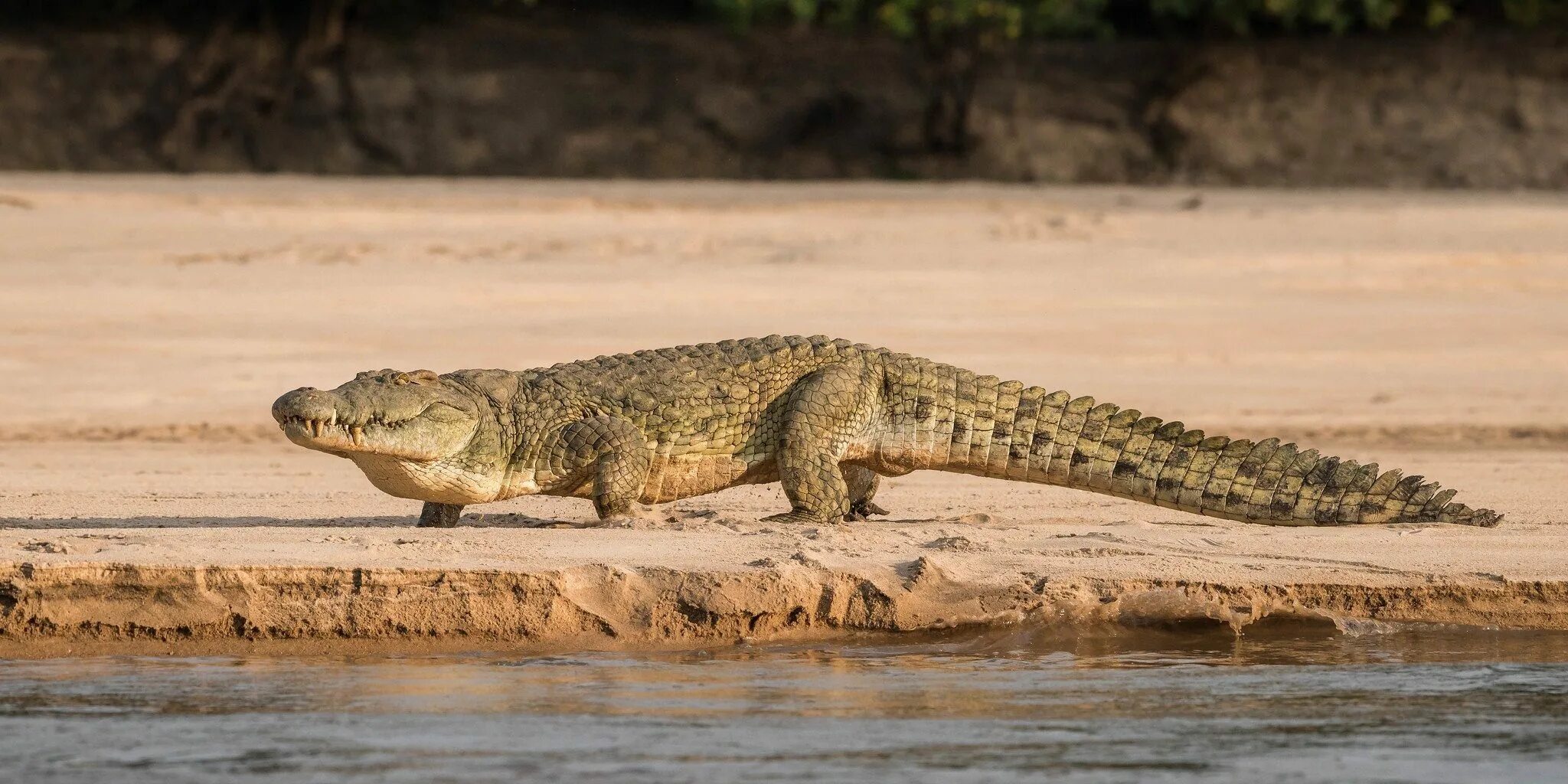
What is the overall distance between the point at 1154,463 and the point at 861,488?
103 centimetres

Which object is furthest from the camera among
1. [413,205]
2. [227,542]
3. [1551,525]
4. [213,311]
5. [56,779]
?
[413,205]

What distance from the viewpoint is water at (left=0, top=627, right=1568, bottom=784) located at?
5055 millimetres

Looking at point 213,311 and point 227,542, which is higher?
point 213,311

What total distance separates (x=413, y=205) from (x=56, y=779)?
10636mm

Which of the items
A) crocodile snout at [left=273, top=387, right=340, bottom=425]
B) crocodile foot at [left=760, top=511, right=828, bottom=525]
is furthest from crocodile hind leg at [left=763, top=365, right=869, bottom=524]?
crocodile snout at [left=273, top=387, right=340, bottom=425]

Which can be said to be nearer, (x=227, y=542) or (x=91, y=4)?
(x=227, y=542)

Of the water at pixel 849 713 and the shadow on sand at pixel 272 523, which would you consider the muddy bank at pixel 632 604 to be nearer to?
the water at pixel 849 713

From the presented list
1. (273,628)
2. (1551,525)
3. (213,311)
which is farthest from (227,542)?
(213,311)

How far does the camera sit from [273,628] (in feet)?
19.4

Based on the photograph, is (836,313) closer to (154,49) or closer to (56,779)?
(56,779)

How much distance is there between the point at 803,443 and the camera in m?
7.22

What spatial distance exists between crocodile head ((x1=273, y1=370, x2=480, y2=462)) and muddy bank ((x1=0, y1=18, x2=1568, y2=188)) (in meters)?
14.4

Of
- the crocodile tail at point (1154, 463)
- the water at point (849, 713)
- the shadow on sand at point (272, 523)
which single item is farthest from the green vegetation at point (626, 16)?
the water at point (849, 713)

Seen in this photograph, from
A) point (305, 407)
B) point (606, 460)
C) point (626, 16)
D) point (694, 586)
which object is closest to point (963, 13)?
point (626, 16)
